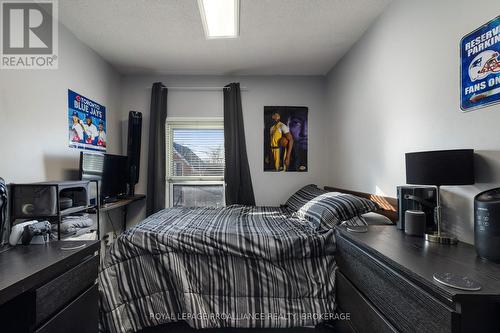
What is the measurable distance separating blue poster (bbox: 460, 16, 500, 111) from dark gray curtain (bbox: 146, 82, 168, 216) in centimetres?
322

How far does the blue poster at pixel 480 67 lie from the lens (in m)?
1.11

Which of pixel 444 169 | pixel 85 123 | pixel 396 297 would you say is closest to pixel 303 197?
pixel 444 169

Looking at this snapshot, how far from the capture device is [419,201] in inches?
56.0

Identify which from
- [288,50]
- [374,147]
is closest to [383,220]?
[374,147]

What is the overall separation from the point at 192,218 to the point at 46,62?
1944 mm

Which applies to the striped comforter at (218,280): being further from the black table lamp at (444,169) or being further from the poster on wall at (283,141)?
the poster on wall at (283,141)

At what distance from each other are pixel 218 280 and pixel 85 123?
225cm

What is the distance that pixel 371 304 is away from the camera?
115cm

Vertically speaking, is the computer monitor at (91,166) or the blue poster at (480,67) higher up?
the blue poster at (480,67)

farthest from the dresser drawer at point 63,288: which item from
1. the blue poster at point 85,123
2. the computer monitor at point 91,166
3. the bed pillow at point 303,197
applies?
the bed pillow at point 303,197

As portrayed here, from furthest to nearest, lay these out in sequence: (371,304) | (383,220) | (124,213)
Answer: (124,213) < (383,220) < (371,304)

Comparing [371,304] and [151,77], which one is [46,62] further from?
[371,304]

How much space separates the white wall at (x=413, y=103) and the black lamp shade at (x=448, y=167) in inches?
4.6

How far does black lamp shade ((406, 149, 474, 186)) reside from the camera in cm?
113
